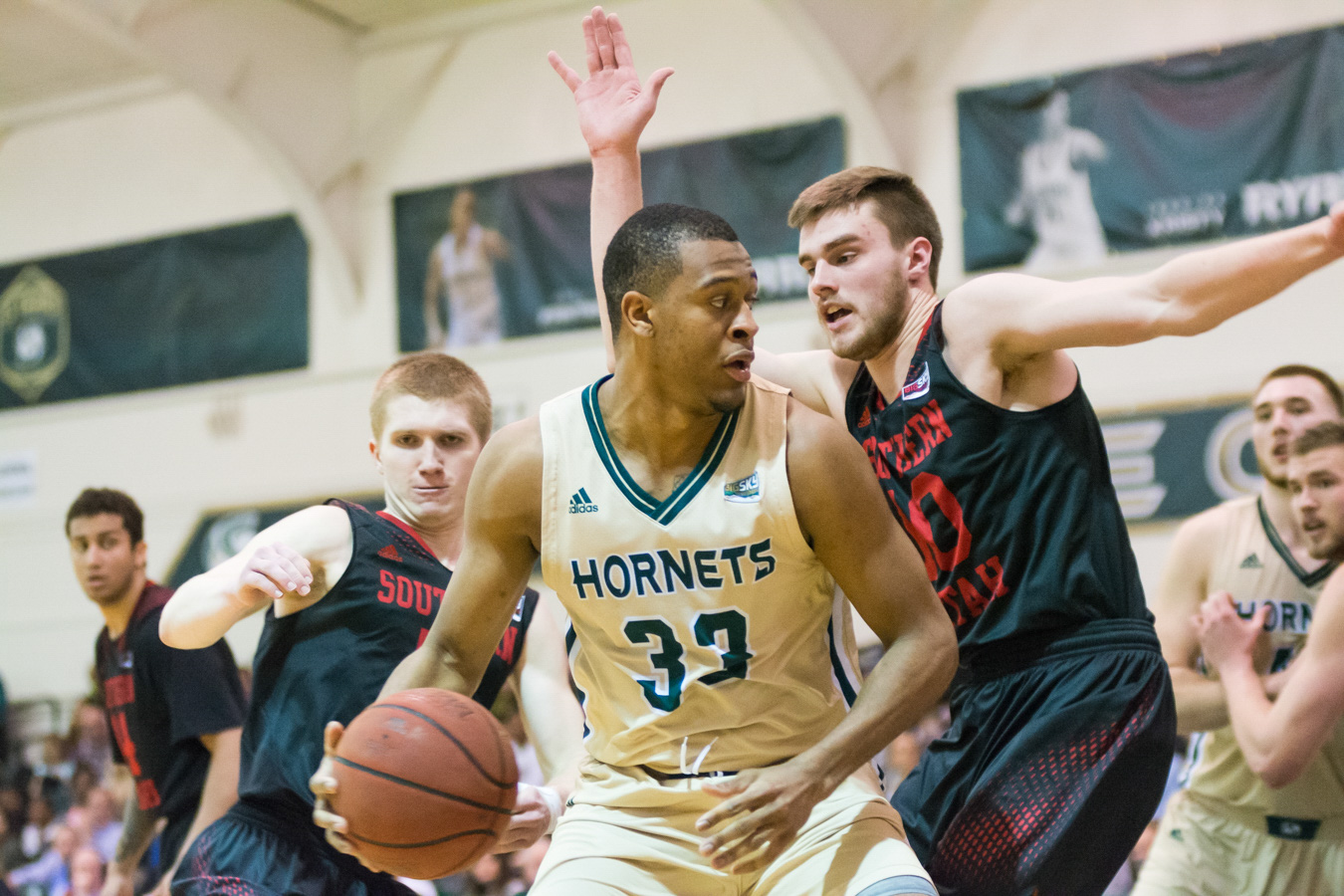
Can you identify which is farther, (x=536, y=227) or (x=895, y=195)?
(x=536, y=227)

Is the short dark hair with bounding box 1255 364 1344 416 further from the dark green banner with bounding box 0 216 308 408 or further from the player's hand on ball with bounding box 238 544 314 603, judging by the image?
the dark green banner with bounding box 0 216 308 408

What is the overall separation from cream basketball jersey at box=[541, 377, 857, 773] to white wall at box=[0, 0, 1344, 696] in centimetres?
850

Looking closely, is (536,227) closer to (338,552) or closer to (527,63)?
(527,63)

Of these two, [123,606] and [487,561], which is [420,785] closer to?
[487,561]

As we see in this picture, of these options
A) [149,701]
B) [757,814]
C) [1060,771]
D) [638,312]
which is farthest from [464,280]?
[757,814]

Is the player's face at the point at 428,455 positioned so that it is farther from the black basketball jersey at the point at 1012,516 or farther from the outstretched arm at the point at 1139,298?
the outstretched arm at the point at 1139,298

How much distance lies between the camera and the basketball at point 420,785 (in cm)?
285

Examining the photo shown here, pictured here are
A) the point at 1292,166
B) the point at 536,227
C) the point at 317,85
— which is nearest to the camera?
the point at 1292,166

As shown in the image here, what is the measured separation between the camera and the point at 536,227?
1358cm

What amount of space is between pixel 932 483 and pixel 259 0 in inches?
494

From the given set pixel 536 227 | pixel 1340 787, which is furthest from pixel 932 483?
pixel 536 227

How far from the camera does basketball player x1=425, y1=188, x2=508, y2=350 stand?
13.7 meters

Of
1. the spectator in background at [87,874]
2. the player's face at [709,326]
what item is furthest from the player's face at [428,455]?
the spectator in background at [87,874]

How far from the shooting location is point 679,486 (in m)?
3.12
